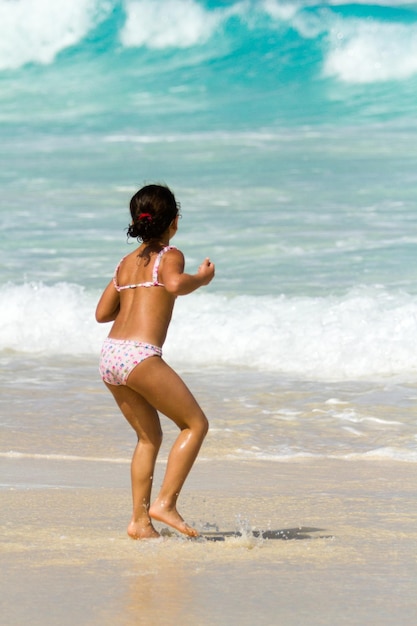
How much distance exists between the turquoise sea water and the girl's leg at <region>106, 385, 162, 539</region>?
73.9 inches

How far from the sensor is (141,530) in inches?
167

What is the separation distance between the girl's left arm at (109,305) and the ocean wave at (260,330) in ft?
14.0

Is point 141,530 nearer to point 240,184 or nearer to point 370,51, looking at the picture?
point 240,184

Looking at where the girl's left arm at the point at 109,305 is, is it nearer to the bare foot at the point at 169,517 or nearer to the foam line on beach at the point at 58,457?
the bare foot at the point at 169,517

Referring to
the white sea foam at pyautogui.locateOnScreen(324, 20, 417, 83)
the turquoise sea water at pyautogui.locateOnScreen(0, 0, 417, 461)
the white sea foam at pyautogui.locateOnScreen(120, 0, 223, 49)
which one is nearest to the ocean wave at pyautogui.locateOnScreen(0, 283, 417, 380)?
the turquoise sea water at pyautogui.locateOnScreen(0, 0, 417, 461)

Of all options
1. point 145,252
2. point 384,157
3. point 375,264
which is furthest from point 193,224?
point 145,252

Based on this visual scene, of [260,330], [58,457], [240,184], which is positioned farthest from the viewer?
[240,184]

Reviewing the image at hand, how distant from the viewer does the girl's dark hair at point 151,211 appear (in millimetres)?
4250

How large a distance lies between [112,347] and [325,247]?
9.69 meters

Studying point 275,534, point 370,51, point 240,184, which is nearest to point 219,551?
point 275,534

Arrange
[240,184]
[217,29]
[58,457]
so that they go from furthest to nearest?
[217,29]
[240,184]
[58,457]

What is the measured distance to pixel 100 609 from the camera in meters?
3.36

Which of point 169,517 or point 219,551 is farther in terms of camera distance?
point 169,517

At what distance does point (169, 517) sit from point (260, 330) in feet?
18.2
